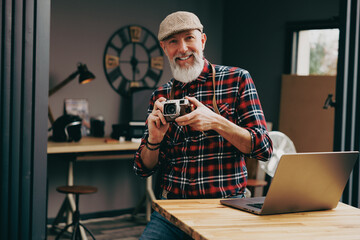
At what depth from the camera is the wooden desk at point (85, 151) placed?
13.1 ft

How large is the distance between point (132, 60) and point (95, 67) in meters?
0.46

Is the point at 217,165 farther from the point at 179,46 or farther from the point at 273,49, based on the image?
the point at 273,49

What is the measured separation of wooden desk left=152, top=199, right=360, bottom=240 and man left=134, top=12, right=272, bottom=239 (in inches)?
9.3

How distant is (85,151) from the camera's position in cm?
409

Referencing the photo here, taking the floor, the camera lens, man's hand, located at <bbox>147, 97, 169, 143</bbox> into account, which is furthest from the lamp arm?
the camera lens

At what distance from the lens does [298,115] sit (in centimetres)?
481

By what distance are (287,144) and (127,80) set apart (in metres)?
2.43

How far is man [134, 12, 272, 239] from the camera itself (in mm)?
1777

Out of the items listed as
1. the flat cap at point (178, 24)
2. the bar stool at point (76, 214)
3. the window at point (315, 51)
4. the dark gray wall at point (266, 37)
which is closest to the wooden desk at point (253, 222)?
the flat cap at point (178, 24)

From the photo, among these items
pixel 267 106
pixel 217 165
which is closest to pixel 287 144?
pixel 217 165

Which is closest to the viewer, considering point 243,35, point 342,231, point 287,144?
point 342,231

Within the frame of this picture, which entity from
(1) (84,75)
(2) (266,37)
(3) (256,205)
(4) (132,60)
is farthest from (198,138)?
(2) (266,37)

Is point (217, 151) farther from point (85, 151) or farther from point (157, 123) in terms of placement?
point (85, 151)

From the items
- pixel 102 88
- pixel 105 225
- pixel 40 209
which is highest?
pixel 102 88
